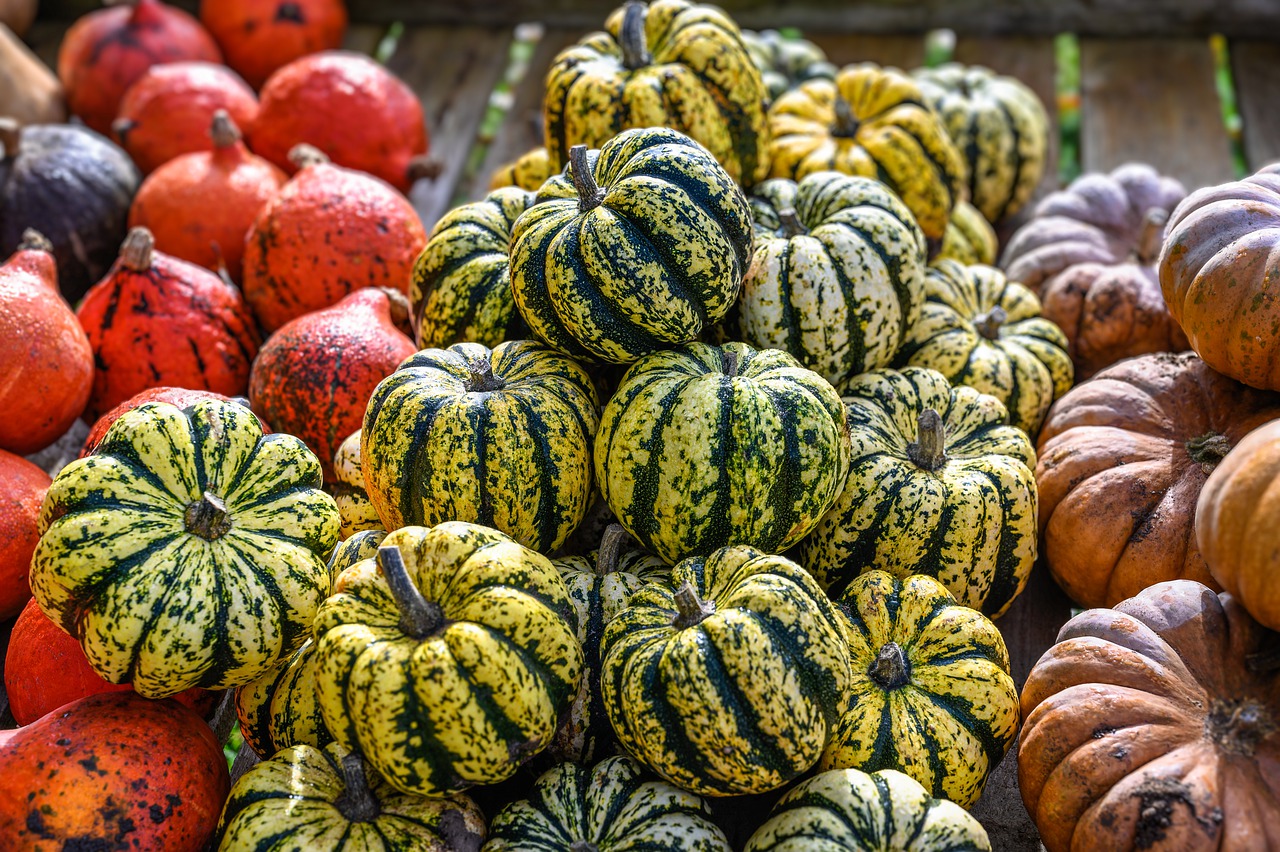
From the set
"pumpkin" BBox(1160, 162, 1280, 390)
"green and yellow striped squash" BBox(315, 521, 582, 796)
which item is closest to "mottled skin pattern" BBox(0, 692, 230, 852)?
"green and yellow striped squash" BBox(315, 521, 582, 796)

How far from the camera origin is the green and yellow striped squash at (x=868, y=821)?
207cm

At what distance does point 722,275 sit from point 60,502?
5.16 feet

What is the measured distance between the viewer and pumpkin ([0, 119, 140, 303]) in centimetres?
433

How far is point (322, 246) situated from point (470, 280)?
3.21 feet

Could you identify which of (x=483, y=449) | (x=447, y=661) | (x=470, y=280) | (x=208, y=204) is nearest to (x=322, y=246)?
(x=208, y=204)

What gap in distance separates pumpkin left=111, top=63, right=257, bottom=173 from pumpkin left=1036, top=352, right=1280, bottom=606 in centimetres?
378

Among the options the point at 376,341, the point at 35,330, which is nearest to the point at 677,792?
the point at 376,341

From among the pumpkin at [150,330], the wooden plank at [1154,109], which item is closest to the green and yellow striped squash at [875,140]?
the wooden plank at [1154,109]

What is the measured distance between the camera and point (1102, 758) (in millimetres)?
2209

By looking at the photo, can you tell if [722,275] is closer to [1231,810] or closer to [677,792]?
[677,792]

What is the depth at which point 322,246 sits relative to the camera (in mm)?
3705

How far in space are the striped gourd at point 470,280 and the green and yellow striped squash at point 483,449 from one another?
342mm

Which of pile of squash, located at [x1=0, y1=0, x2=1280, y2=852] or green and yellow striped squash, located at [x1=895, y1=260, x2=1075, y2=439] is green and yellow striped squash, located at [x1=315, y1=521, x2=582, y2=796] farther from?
green and yellow striped squash, located at [x1=895, y1=260, x2=1075, y2=439]

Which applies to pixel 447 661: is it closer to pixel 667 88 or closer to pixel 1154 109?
pixel 667 88
